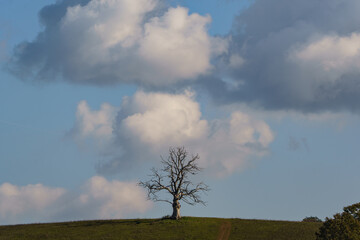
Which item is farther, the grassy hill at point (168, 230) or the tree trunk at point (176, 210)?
the tree trunk at point (176, 210)

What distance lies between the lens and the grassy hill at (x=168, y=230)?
70125mm

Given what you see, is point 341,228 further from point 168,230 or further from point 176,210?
point 176,210

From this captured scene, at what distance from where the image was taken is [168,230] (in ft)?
239

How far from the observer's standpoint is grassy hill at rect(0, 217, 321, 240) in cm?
7012

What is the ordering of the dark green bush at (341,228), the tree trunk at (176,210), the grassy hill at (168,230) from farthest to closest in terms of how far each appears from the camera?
the tree trunk at (176,210)
the grassy hill at (168,230)
the dark green bush at (341,228)

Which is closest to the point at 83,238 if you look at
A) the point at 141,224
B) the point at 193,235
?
the point at 141,224

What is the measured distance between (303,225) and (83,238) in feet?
120

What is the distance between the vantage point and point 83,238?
2756 inches

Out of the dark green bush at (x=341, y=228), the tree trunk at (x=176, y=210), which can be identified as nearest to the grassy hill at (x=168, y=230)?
the tree trunk at (x=176, y=210)

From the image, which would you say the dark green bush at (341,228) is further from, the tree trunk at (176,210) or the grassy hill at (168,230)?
the tree trunk at (176,210)

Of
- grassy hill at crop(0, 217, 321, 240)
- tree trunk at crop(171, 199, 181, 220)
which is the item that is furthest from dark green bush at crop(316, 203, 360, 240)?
tree trunk at crop(171, 199, 181, 220)

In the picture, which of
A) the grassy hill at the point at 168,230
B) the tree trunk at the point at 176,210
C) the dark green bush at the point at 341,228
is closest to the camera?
the dark green bush at the point at 341,228

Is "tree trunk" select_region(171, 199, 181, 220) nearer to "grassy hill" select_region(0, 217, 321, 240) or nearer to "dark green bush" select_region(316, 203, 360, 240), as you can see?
"grassy hill" select_region(0, 217, 321, 240)

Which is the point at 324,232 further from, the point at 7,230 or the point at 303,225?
the point at 7,230
